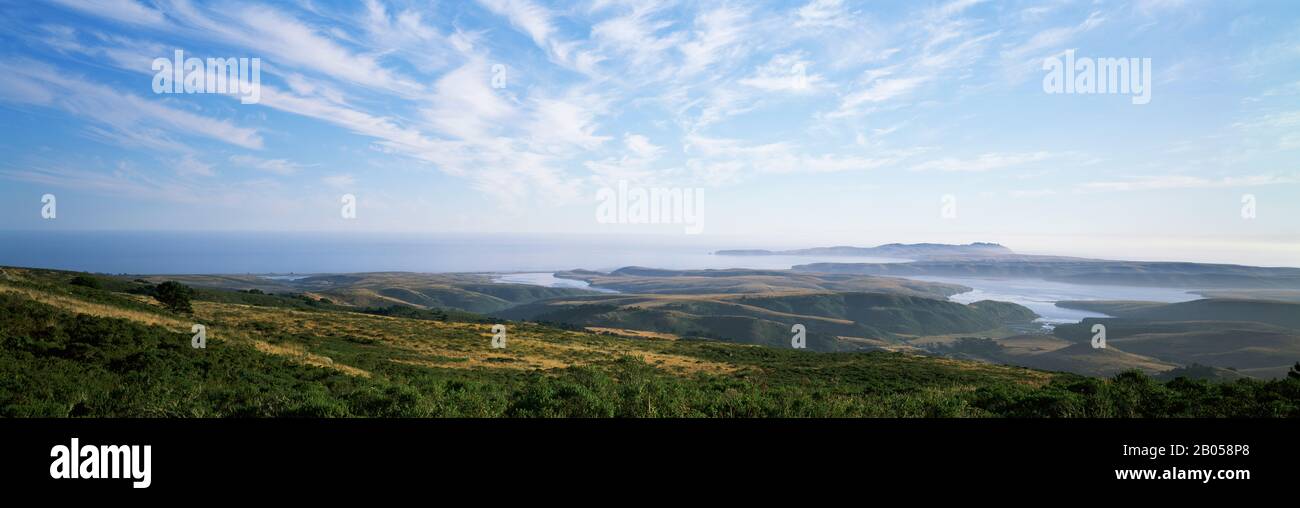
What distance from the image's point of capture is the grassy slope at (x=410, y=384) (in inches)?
339

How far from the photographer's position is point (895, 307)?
14300cm
